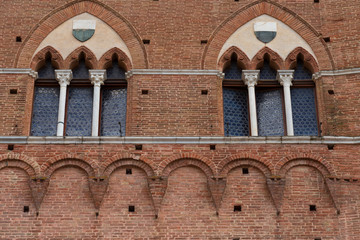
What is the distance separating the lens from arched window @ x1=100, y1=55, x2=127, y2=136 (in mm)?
13773

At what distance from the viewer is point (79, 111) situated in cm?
1394

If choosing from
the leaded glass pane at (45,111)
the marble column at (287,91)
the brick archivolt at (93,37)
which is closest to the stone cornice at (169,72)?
the brick archivolt at (93,37)

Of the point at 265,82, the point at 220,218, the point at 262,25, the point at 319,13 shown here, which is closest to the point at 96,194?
the point at 220,218

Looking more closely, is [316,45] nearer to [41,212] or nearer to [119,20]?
[119,20]

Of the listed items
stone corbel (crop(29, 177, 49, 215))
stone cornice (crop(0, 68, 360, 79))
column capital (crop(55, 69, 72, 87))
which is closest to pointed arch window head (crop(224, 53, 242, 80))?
stone cornice (crop(0, 68, 360, 79))

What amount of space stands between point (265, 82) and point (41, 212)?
19.3ft

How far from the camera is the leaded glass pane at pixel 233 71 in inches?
567

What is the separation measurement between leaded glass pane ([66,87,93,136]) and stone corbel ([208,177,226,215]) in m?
3.10

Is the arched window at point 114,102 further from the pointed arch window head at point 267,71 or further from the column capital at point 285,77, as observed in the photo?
the column capital at point 285,77

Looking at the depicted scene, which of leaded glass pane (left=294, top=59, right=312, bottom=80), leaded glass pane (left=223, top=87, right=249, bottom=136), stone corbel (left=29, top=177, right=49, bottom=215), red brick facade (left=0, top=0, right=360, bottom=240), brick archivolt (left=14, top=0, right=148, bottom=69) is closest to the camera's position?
red brick facade (left=0, top=0, right=360, bottom=240)

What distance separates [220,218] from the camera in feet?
39.7

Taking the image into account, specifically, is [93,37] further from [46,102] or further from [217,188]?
[217,188]

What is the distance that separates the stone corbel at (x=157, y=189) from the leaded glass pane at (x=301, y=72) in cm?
430

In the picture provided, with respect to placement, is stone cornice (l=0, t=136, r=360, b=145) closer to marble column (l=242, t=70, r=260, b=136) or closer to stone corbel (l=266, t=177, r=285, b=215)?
stone corbel (l=266, t=177, r=285, b=215)
